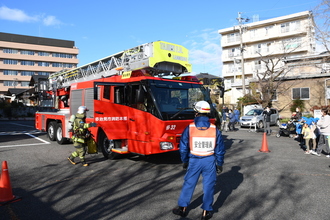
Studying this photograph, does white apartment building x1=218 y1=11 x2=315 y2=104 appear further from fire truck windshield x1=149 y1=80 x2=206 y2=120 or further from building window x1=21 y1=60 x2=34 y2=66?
building window x1=21 y1=60 x2=34 y2=66

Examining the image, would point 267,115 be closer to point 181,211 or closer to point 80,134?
point 80,134

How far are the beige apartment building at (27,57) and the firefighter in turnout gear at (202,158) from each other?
70.8 metres

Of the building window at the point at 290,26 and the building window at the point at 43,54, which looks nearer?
the building window at the point at 290,26

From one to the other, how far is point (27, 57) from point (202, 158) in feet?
246

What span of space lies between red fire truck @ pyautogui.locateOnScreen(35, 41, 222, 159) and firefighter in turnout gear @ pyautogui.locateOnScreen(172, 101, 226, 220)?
2.58 metres

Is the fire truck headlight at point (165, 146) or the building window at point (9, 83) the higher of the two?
the building window at point (9, 83)

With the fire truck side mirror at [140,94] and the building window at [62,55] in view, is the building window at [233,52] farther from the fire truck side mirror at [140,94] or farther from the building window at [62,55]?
the building window at [62,55]

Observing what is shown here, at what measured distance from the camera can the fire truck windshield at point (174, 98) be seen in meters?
7.01

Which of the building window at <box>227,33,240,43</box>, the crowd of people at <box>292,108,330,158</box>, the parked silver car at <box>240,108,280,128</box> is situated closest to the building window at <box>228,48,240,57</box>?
the building window at <box>227,33,240,43</box>

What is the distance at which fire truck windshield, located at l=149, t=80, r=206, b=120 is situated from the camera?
7.01 metres

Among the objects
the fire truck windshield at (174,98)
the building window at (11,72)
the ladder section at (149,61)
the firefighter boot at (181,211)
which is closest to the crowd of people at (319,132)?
the fire truck windshield at (174,98)

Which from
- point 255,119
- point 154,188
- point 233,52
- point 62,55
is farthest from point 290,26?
point 62,55

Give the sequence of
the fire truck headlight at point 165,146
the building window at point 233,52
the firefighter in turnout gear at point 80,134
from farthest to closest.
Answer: the building window at point 233,52 < the firefighter in turnout gear at point 80,134 < the fire truck headlight at point 165,146

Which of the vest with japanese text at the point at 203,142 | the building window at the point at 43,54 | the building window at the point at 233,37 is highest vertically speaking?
the building window at the point at 43,54
